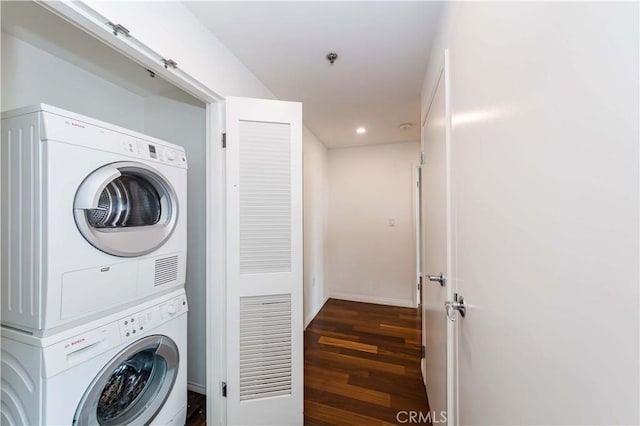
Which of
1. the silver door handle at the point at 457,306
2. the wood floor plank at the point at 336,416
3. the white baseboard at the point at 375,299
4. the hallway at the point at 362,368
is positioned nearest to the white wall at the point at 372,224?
the white baseboard at the point at 375,299

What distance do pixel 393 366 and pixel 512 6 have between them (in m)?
2.30

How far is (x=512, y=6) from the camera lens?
522 millimetres

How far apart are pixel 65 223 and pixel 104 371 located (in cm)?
59

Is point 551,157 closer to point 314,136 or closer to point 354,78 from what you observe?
point 354,78

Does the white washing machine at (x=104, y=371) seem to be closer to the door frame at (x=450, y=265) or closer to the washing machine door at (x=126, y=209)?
the washing machine door at (x=126, y=209)

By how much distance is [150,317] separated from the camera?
111 centimetres

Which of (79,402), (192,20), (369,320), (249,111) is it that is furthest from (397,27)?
(369,320)

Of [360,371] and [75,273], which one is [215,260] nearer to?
[75,273]

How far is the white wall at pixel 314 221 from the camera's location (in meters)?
2.79

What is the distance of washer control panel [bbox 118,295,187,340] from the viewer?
39.8 inches

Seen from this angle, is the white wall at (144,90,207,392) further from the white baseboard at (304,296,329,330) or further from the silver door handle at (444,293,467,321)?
the silver door handle at (444,293,467,321)

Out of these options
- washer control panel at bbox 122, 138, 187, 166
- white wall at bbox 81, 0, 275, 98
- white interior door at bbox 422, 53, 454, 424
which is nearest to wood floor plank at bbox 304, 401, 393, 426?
white interior door at bbox 422, 53, 454, 424

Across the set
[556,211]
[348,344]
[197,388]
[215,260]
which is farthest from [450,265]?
[197,388]

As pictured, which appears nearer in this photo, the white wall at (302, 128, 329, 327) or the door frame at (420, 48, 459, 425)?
the door frame at (420, 48, 459, 425)
